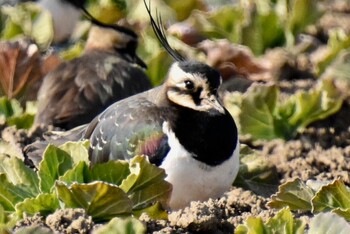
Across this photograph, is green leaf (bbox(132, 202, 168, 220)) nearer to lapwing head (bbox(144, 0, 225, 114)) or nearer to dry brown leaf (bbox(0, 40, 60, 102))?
lapwing head (bbox(144, 0, 225, 114))

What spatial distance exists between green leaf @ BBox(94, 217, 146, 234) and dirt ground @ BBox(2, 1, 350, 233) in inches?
9.9

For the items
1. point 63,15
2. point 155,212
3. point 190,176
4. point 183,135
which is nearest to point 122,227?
point 155,212

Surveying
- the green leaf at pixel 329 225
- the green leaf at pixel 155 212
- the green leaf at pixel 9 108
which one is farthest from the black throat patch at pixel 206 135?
the green leaf at pixel 9 108

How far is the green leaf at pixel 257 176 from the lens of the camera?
20.9 ft

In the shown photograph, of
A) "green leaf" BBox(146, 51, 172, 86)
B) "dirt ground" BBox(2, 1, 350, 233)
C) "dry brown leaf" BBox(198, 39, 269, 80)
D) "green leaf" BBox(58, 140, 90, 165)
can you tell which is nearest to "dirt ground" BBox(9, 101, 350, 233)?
"dirt ground" BBox(2, 1, 350, 233)

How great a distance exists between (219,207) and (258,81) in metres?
2.77

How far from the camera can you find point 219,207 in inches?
214

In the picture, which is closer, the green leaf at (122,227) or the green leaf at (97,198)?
the green leaf at (122,227)

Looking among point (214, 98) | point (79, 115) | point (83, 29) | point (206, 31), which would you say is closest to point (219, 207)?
point (214, 98)

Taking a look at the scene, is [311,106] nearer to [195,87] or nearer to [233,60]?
[233,60]

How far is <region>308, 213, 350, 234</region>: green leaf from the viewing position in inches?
183

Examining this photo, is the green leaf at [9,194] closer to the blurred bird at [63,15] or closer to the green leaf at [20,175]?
the green leaf at [20,175]

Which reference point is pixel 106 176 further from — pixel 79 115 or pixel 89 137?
pixel 79 115

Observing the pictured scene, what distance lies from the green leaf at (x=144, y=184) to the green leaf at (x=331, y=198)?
682 millimetres
